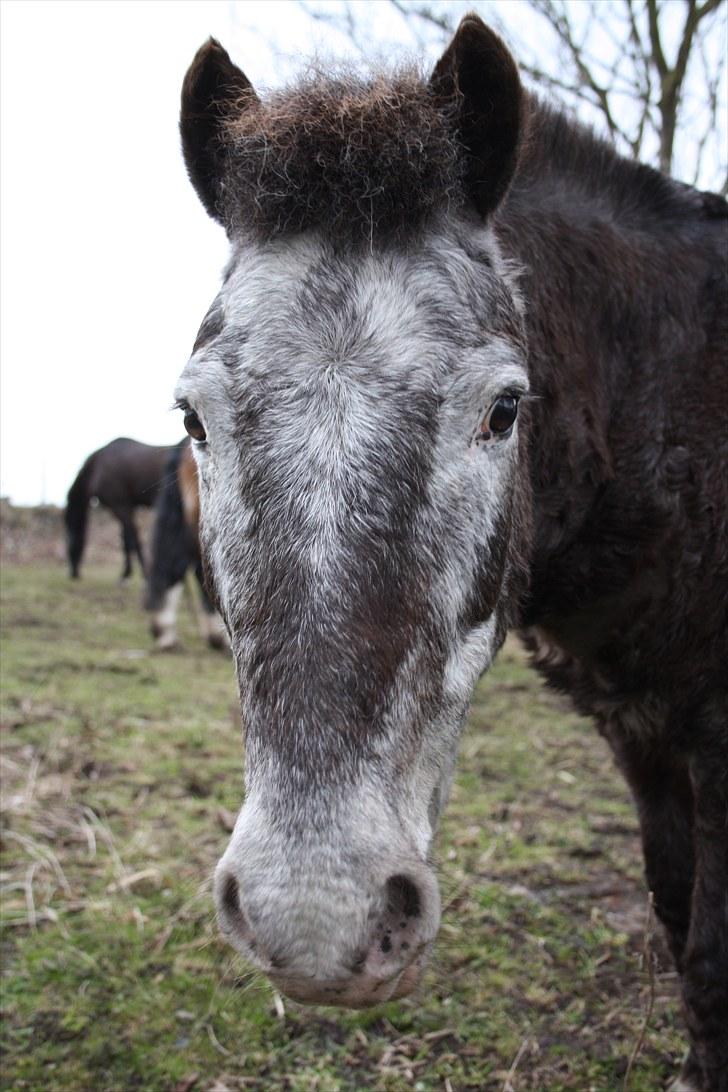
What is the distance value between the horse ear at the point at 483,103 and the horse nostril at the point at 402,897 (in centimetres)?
158

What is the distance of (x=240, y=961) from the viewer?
7.68ft

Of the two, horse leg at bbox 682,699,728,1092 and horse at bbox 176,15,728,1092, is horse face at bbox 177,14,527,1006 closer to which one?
horse at bbox 176,15,728,1092

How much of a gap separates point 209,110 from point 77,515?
15487 mm

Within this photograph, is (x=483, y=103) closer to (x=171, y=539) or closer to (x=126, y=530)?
(x=171, y=539)

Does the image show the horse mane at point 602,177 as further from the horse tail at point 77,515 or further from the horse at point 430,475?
the horse tail at point 77,515

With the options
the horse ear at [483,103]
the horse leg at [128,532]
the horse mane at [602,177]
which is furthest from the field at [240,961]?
the horse leg at [128,532]

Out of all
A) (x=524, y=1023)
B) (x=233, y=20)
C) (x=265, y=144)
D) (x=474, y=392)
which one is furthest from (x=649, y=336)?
(x=233, y=20)

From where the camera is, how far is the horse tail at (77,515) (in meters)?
16.5

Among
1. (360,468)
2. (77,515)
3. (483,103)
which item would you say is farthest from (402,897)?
(77,515)

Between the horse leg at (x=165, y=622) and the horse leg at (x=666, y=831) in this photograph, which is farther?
the horse leg at (x=165, y=622)

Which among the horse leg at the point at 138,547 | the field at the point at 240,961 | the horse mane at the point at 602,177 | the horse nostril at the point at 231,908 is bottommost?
the horse leg at the point at 138,547

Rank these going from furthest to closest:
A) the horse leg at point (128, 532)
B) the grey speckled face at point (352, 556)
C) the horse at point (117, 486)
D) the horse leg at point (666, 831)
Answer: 1. the horse leg at point (128, 532)
2. the horse at point (117, 486)
3. the horse leg at point (666, 831)
4. the grey speckled face at point (352, 556)

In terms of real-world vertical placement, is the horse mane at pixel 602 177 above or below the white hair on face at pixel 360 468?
above

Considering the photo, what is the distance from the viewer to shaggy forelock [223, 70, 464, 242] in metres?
1.93
